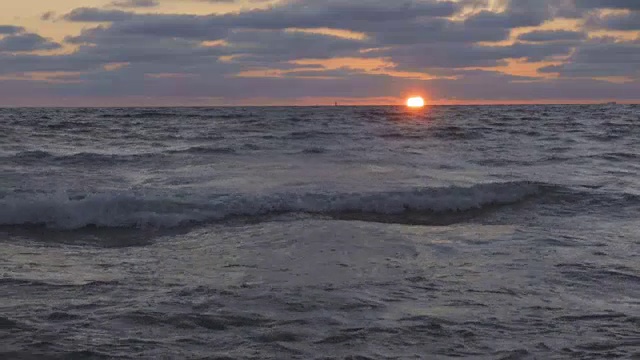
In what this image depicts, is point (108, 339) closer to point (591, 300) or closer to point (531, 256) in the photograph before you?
point (591, 300)

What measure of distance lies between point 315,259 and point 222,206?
4483 millimetres

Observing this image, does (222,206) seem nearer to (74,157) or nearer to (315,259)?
(315,259)

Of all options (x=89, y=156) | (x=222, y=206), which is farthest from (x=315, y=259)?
(x=89, y=156)

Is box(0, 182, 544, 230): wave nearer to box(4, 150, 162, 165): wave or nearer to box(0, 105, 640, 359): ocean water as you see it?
box(0, 105, 640, 359): ocean water

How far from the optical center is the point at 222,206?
479 inches

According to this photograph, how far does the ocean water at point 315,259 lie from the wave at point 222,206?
0.04 metres

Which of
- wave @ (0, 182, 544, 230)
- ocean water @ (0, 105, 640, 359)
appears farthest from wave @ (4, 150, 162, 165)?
wave @ (0, 182, 544, 230)

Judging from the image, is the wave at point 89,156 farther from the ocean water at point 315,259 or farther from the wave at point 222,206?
the wave at point 222,206

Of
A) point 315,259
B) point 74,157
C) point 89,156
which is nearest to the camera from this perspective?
point 315,259

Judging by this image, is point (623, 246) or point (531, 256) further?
point (623, 246)

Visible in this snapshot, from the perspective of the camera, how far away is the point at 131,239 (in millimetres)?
9883

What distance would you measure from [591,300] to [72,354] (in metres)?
4.58

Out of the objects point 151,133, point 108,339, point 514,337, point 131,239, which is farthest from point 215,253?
point 151,133

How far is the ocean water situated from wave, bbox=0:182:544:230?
4cm
